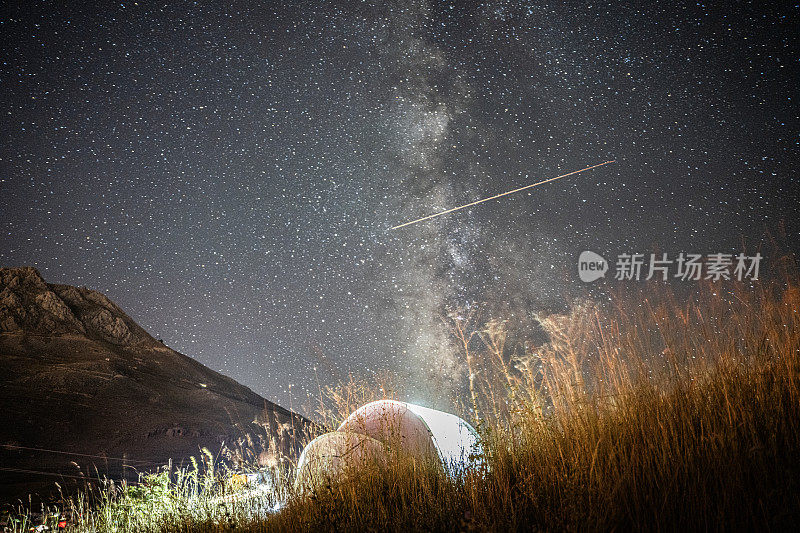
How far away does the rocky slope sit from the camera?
1138cm

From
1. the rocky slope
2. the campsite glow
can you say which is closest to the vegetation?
the rocky slope

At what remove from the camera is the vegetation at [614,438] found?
1.64 meters

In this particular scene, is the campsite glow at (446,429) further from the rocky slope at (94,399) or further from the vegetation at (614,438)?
the vegetation at (614,438)

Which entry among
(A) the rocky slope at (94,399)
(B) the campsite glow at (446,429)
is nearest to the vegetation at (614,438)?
(A) the rocky slope at (94,399)

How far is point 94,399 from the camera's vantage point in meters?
16.2

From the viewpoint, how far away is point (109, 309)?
28.3 meters

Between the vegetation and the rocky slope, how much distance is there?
4.91 feet

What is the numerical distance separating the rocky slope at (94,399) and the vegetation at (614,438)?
150cm

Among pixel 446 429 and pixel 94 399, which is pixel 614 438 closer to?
pixel 446 429

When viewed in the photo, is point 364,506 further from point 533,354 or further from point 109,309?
point 109,309

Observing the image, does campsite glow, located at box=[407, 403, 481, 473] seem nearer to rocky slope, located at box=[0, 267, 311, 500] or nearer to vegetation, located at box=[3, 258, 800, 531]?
rocky slope, located at box=[0, 267, 311, 500]

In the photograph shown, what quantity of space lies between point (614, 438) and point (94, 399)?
20.2 meters

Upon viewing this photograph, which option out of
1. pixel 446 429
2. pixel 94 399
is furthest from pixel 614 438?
pixel 94 399

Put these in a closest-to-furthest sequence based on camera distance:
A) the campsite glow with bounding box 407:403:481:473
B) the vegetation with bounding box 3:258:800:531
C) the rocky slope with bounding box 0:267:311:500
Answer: the vegetation with bounding box 3:258:800:531, the campsite glow with bounding box 407:403:481:473, the rocky slope with bounding box 0:267:311:500
